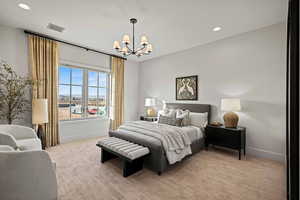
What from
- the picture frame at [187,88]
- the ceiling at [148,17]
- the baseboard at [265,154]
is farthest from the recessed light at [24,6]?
the baseboard at [265,154]

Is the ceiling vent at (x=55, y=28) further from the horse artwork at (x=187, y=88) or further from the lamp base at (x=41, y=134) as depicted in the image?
the horse artwork at (x=187, y=88)

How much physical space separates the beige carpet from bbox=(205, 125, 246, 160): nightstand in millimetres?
304

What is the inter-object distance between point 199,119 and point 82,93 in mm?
3622

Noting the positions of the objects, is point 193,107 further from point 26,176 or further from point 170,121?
point 26,176

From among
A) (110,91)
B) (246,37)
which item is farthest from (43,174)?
(246,37)

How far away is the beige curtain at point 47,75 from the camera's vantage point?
3385 millimetres

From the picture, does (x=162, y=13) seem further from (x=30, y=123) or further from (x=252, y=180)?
(x=30, y=123)

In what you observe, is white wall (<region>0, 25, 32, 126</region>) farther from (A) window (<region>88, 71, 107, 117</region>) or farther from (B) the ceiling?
(A) window (<region>88, 71, 107, 117</region>)

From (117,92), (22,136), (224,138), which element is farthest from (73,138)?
(224,138)

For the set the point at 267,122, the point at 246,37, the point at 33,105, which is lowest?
the point at 267,122

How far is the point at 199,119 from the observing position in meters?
3.62

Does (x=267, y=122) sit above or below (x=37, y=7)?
below

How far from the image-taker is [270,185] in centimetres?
206

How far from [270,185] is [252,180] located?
215 mm
